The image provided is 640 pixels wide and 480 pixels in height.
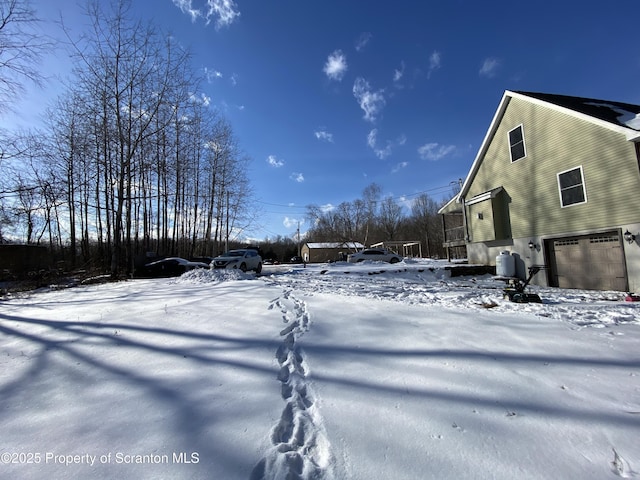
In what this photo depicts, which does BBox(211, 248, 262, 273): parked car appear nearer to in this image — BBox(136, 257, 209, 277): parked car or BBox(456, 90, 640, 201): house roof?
BBox(136, 257, 209, 277): parked car

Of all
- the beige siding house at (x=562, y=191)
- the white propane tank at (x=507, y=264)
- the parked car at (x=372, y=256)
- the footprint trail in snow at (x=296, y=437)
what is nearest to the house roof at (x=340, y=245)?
the parked car at (x=372, y=256)

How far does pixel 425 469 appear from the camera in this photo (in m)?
1.81

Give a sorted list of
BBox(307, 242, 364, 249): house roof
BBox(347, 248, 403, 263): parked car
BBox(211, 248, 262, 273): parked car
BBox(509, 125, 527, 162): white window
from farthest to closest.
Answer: BBox(307, 242, 364, 249): house roof → BBox(347, 248, 403, 263): parked car → BBox(211, 248, 262, 273): parked car → BBox(509, 125, 527, 162): white window

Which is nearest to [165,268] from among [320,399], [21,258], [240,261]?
[240,261]

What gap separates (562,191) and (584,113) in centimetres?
282

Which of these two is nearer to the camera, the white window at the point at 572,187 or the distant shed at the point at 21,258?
the white window at the point at 572,187

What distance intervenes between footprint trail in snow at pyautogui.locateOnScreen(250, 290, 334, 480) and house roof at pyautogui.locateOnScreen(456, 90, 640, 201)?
487 inches

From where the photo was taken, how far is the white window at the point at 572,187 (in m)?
10.7

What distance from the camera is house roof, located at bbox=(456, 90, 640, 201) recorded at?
951 cm

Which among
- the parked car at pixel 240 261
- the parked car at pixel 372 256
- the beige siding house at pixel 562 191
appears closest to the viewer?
the beige siding house at pixel 562 191

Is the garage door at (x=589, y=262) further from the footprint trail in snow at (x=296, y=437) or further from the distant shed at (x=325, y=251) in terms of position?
the distant shed at (x=325, y=251)

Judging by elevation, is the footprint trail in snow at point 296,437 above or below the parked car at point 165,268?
below

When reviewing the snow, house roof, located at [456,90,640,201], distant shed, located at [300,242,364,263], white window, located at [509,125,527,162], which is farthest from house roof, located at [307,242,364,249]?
the snow

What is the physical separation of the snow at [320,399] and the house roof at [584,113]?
333 inches
